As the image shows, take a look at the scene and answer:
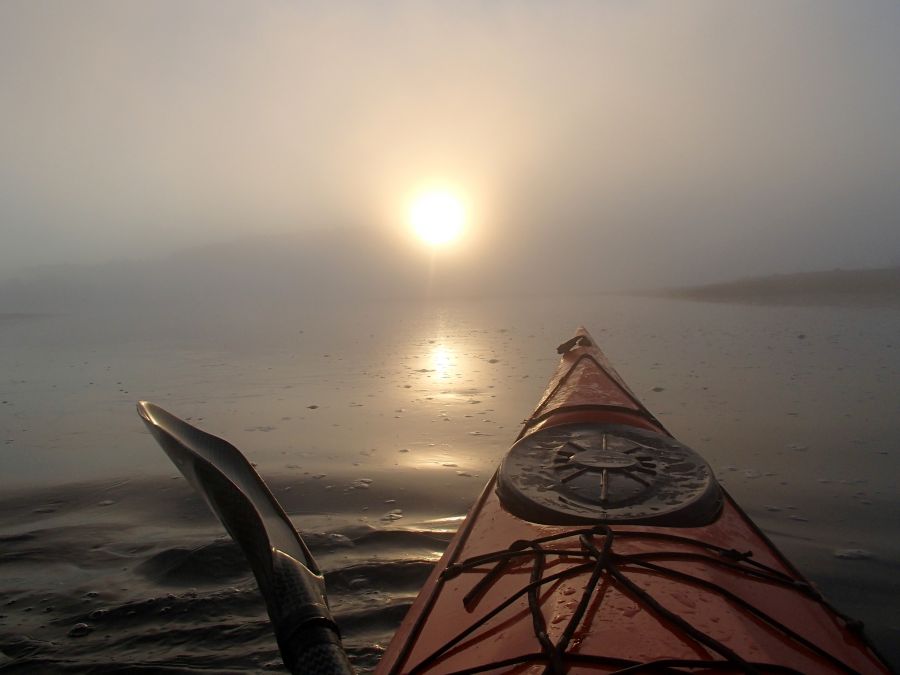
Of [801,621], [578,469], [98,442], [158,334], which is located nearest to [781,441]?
[578,469]

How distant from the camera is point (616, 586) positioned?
2123mm

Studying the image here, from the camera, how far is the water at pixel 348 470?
328 centimetres

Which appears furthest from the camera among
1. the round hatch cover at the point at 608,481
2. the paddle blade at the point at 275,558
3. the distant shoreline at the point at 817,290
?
the distant shoreline at the point at 817,290

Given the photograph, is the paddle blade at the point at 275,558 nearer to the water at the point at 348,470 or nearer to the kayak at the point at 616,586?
the kayak at the point at 616,586

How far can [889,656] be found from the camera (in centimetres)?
277

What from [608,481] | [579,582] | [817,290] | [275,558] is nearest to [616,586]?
[579,582]

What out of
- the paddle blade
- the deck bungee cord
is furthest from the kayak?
the paddle blade

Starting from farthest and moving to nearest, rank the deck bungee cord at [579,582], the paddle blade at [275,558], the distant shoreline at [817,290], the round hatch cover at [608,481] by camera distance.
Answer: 1. the distant shoreline at [817,290]
2. the round hatch cover at [608,481]
3. the deck bungee cord at [579,582]
4. the paddle blade at [275,558]

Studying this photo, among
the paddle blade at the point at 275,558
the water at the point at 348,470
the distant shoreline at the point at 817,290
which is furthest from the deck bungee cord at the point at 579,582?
the distant shoreline at the point at 817,290

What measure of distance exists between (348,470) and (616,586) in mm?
3951

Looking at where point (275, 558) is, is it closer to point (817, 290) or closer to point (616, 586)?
point (616, 586)

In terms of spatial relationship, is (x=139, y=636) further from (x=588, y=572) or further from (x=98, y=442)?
(x=98, y=442)

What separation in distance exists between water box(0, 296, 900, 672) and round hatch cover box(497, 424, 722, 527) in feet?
3.24

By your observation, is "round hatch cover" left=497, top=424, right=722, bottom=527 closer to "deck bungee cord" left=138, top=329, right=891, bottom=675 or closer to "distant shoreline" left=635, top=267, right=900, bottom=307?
"deck bungee cord" left=138, top=329, right=891, bottom=675
